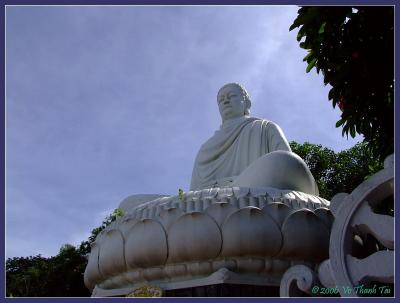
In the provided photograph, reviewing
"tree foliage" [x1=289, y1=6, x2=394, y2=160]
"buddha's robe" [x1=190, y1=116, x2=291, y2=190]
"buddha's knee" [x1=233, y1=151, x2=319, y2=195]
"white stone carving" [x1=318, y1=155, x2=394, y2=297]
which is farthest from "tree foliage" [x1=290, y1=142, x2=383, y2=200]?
"white stone carving" [x1=318, y1=155, x2=394, y2=297]

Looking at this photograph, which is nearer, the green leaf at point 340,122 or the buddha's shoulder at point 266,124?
the green leaf at point 340,122

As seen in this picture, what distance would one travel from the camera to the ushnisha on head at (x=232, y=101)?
8258 mm

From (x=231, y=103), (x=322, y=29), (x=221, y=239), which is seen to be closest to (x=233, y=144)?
(x=231, y=103)

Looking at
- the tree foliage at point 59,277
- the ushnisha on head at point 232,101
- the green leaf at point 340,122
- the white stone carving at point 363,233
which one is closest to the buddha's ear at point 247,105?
the ushnisha on head at point 232,101

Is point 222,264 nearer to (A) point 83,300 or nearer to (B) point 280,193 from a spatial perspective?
(B) point 280,193

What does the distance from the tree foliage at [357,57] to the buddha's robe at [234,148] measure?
2.60 m

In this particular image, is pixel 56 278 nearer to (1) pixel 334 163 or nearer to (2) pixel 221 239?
(1) pixel 334 163

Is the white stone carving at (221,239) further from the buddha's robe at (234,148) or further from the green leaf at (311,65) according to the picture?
the buddha's robe at (234,148)

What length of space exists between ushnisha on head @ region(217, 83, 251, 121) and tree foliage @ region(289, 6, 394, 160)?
3.63 metres

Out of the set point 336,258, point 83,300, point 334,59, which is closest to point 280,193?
point 334,59

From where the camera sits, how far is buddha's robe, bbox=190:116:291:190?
7289mm

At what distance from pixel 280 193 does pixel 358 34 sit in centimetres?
149

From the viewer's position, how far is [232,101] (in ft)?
27.1

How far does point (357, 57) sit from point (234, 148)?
3479 millimetres
